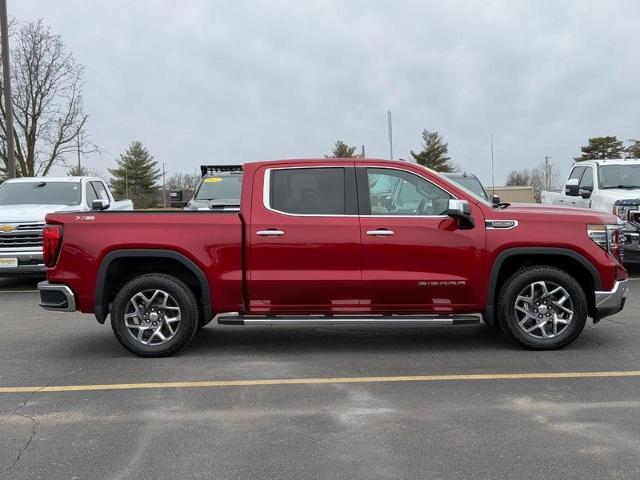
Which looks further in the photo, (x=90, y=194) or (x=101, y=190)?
(x=101, y=190)

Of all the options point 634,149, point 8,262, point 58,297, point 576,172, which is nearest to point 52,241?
point 58,297

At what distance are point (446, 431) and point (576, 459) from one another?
806mm

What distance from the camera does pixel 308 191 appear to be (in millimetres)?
6137

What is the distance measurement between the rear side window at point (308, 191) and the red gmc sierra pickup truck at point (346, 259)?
0.01 meters

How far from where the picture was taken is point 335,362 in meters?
5.96

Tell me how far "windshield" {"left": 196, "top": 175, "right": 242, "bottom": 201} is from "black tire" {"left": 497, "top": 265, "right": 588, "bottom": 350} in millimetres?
7577

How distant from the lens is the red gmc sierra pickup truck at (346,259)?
592cm

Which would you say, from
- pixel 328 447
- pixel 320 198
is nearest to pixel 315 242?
pixel 320 198

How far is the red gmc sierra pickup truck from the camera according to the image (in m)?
5.92

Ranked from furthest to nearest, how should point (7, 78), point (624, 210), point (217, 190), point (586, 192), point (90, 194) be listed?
point (7, 78) < point (217, 190) < point (90, 194) < point (586, 192) < point (624, 210)

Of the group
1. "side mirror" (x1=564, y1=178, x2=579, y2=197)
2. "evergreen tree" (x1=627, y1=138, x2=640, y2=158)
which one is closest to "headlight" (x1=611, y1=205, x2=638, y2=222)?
"side mirror" (x1=564, y1=178, x2=579, y2=197)

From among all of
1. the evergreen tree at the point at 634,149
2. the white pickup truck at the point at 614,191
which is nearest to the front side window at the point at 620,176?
the white pickup truck at the point at 614,191

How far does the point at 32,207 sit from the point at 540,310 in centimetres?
883

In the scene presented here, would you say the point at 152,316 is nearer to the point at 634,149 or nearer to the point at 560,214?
the point at 560,214
